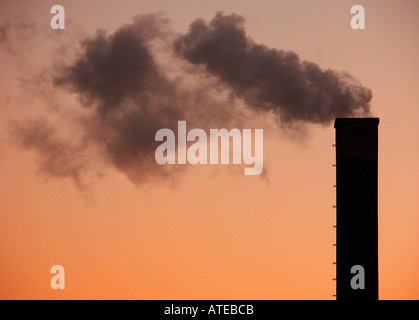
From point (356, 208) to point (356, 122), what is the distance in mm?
2734

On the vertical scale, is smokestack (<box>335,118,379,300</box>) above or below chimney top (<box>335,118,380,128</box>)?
below

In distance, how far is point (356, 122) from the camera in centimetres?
4559

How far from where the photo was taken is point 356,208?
45.4 metres

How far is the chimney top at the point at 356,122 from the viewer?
45531mm

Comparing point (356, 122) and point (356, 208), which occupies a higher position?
point (356, 122)

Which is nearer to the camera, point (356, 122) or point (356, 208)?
point (356, 208)

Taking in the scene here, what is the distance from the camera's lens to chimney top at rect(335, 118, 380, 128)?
4553 cm

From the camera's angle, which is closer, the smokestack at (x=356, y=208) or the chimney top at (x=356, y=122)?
the smokestack at (x=356, y=208)

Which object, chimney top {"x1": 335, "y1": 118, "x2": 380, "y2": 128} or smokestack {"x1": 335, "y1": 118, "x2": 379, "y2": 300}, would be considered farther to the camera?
chimney top {"x1": 335, "y1": 118, "x2": 380, "y2": 128}
